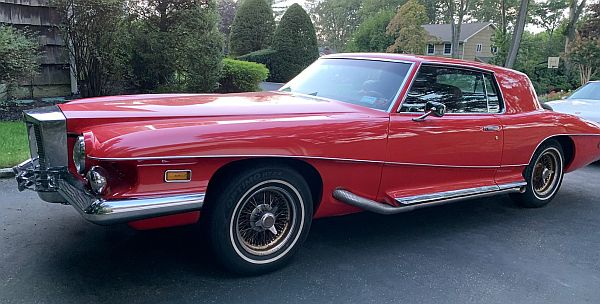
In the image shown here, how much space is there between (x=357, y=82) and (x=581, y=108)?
588 centimetres

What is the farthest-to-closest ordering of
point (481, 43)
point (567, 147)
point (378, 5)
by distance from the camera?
point (378, 5) → point (481, 43) → point (567, 147)

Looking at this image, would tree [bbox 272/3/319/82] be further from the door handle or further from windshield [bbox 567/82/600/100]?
the door handle

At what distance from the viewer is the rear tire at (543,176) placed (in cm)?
500

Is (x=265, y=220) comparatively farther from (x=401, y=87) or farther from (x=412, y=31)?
(x=412, y=31)

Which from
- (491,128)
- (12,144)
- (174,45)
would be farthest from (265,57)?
(491,128)

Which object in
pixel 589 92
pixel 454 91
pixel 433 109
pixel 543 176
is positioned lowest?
pixel 543 176

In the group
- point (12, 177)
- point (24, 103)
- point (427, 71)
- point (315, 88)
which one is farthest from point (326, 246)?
point (24, 103)

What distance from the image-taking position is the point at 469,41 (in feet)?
161

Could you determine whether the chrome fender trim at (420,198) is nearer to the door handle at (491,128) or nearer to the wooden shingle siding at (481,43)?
the door handle at (491,128)

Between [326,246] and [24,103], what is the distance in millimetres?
7675

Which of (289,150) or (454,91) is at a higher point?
(454,91)

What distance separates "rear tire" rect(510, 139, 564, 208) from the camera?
197 inches

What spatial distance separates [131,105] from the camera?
3.51 meters

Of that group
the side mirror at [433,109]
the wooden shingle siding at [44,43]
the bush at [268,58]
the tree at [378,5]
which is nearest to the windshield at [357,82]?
the side mirror at [433,109]
